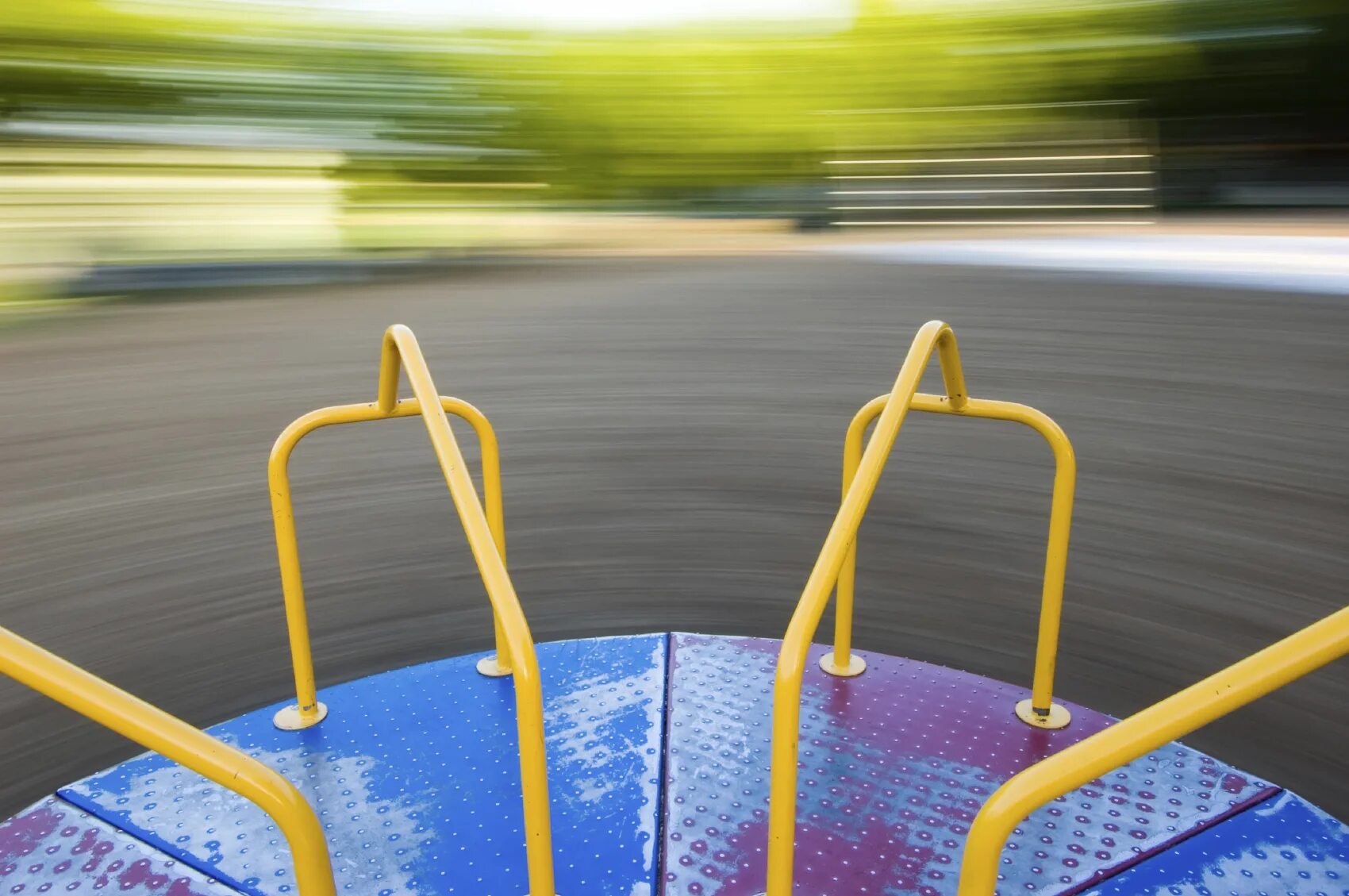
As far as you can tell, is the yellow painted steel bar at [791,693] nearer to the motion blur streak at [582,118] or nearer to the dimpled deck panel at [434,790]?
the dimpled deck panel at [434,790]

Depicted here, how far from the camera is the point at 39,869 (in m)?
1.66

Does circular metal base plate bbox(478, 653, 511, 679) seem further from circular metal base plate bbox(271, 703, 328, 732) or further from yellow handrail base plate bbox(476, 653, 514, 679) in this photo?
circular metal base plate bbox(271, 703, 328, 732)

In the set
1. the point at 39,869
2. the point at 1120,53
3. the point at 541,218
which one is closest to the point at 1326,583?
the point at 39,869

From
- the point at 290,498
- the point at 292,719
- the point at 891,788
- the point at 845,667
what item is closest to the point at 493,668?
the point at 292,719

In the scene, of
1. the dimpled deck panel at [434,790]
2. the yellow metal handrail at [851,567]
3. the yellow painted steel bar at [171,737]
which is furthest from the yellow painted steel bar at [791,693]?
the yellow painted steel bar at [171,737]

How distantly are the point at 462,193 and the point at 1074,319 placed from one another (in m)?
9.26

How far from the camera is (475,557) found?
191 cm

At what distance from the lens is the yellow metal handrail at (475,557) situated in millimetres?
1238

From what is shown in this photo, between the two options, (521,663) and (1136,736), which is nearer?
(1136,736)

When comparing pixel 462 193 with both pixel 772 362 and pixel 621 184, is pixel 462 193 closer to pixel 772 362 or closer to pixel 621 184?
pixel 621 184

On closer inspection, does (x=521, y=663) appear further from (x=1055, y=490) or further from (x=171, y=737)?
(x=1055, y=490)

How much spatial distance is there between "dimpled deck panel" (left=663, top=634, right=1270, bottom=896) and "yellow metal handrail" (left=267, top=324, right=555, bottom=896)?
35cm

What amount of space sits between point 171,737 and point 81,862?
92cm

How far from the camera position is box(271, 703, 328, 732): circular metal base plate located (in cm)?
209
